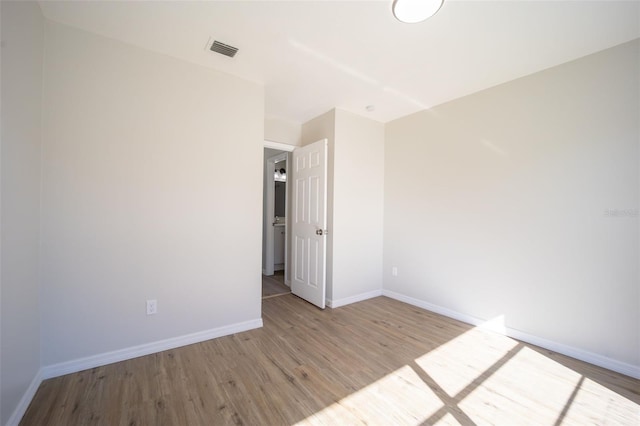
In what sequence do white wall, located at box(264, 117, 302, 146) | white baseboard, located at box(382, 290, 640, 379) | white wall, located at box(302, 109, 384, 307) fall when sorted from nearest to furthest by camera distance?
white baseboard, located at box(382, 290, 640, 379) → white wall, located at box(302, 109, 384, 307) → white wall, located at box(264, 117, 302, 146)

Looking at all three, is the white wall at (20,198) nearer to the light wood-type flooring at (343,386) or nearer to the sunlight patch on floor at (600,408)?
the light wood-type flooring at (343,386)

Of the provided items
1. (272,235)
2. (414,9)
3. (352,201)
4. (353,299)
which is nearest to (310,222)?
(352,201)

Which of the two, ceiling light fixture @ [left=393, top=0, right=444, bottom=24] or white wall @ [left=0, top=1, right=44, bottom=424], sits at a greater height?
ceiling light fixture @ [left=393, top=0, right=444, bottom=24]

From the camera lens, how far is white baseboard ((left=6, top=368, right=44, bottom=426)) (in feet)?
4.67

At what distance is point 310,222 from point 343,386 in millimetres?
1992

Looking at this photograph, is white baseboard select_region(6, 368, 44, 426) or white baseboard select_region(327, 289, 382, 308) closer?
white baseboard select_region(6, 368, 44, 426)

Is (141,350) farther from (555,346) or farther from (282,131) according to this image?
(555,346)

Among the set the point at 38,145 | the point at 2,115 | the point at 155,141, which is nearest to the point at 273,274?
the point at 155,141

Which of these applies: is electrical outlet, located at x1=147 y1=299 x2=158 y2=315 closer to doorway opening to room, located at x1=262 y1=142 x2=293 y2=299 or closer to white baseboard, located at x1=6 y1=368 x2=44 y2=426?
white baseboard, located at x1=6 y1=368 x2=44 y2=426

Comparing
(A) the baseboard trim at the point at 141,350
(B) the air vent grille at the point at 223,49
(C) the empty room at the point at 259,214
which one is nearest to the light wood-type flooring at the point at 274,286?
(C) the empty room at the point at 259,214

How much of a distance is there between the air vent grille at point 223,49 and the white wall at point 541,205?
2.38m

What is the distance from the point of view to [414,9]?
1.64 m

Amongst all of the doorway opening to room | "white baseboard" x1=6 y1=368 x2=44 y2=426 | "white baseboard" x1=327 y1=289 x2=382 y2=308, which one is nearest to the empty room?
"white baseboard" x1=6 y1=368 x2=44 y2=426

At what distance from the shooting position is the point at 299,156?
12.1 ft
